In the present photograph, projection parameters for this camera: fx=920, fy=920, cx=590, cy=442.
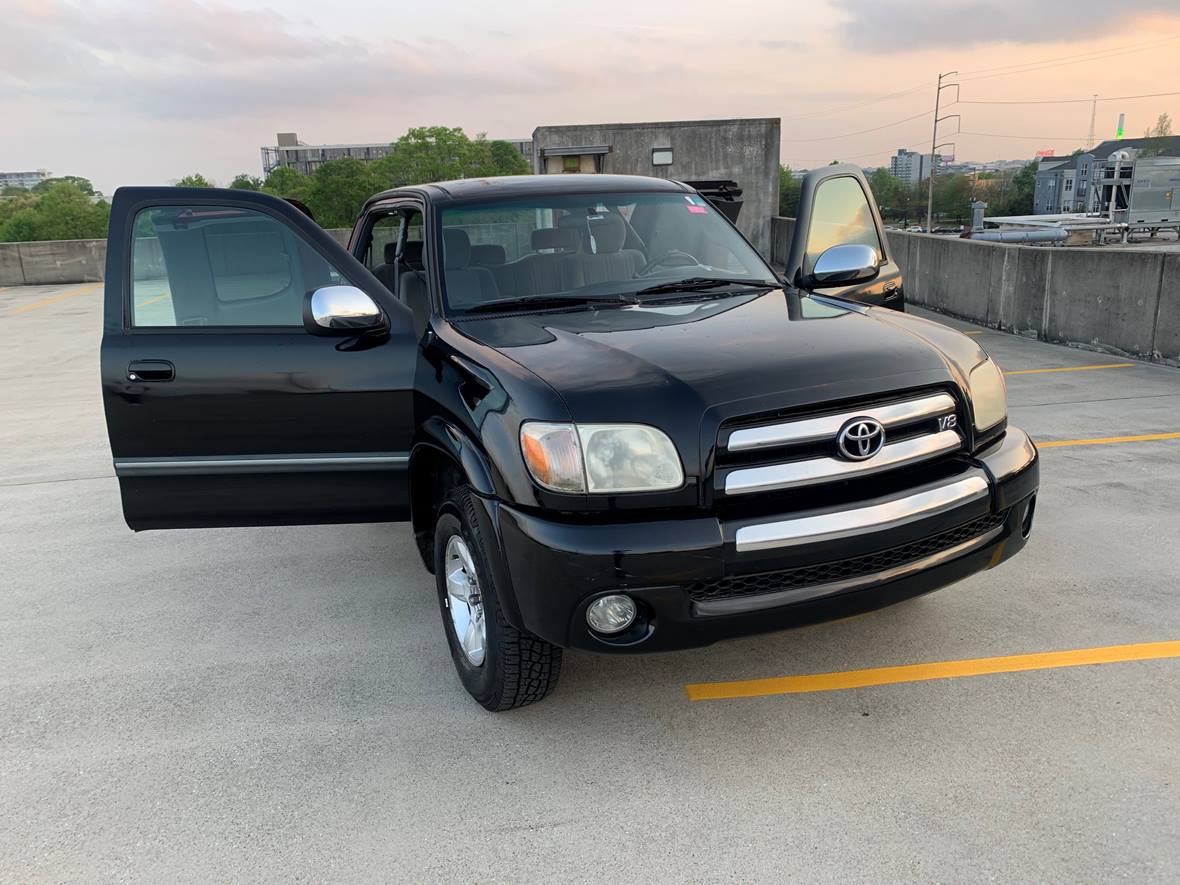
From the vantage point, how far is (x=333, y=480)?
12.4 feet

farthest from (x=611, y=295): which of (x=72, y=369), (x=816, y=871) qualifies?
(x=72, y=369)

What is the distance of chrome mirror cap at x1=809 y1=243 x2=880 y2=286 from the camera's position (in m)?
4.09

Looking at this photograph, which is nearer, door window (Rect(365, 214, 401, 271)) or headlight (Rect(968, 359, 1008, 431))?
headlight (Rect(968, 359, 1008, 431))

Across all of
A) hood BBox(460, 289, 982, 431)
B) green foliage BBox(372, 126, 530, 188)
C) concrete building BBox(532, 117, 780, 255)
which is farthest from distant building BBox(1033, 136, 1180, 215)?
hood BBox(460, 289, 982, 431)

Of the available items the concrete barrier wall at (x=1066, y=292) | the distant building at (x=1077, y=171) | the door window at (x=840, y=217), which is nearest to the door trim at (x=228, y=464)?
the door window at (x=840, y=217)

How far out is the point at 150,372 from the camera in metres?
3.67

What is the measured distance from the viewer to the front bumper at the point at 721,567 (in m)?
2.56

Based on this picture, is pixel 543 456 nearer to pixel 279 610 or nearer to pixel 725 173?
pixel 279 610

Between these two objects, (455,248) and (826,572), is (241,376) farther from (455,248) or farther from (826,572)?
(826,572)

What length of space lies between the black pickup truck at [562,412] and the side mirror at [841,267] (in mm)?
11

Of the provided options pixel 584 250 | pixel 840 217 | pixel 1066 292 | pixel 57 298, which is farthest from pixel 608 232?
pixel 57 298

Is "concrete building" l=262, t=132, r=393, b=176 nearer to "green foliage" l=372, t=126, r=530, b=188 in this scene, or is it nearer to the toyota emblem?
"green foliage" l=372, t=126, r=530, b=188

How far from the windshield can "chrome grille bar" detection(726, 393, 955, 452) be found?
4.07 ft

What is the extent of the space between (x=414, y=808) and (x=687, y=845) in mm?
821
